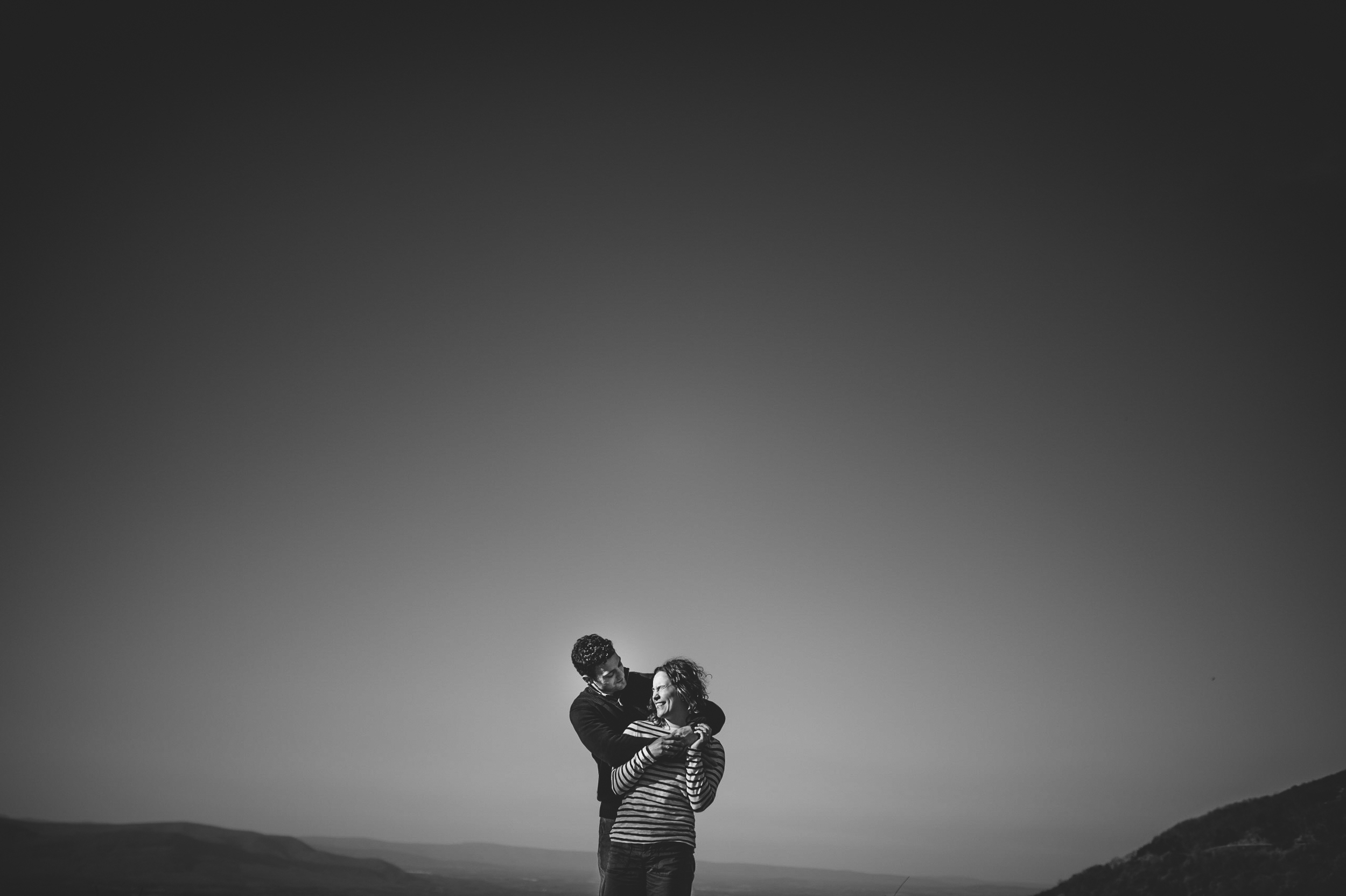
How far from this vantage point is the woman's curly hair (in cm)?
428

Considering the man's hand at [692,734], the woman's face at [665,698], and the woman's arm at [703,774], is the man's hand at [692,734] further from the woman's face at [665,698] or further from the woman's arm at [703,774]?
the woman's face at [665,698]

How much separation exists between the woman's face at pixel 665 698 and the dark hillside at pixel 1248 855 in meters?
18.6

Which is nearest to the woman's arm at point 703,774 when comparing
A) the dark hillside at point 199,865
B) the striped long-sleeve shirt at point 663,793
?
the striped long-sleeve shirt at point 663,793

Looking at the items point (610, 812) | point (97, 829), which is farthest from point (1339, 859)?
point (97, 829)

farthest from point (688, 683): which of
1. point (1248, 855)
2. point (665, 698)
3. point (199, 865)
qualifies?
point (199, 865)

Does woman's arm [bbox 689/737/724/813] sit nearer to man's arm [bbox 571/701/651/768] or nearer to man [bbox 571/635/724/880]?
man [bbox 571/635/724/880]

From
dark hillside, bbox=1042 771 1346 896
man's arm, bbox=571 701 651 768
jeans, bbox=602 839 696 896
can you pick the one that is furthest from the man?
dark hillside, bbox=1042 771 1346 896

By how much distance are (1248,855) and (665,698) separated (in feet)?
74.1

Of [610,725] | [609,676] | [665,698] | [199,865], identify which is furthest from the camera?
[199,865]

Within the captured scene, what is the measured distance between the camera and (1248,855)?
63.9ft

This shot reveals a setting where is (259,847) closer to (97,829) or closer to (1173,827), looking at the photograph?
(97,829)

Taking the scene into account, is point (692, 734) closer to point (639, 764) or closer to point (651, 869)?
point (639, 764)

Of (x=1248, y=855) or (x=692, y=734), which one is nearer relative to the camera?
(x=692, y=734)

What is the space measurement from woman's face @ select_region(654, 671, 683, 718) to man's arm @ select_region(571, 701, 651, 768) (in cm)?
17
